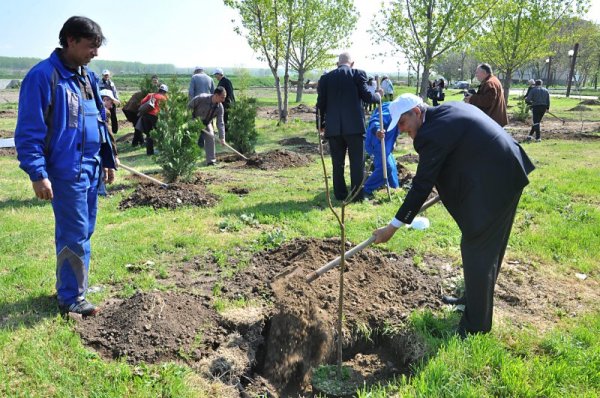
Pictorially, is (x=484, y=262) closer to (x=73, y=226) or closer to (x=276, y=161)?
(x=73, y=226)

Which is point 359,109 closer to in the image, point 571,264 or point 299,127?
point 571,264

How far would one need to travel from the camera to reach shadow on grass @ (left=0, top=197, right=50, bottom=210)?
272 inches

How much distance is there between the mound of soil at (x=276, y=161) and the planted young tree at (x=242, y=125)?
3.65 ft

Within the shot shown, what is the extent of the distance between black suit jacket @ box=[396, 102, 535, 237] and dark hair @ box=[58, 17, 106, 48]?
2.45m

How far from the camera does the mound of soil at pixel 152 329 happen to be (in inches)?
128

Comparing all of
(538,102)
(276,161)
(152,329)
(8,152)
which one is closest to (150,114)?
(276,161)

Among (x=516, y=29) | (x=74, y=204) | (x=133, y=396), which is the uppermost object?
(x=516, y=29)

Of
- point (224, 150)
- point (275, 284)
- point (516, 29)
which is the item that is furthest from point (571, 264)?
point (516, 29)

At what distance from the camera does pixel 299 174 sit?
9188 millimetres

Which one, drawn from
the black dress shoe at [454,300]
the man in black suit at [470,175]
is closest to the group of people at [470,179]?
the man in black suit at [470,175]

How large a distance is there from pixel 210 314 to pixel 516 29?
66.0ft

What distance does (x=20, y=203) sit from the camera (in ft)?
23.2

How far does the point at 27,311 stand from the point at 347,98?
15.5ft

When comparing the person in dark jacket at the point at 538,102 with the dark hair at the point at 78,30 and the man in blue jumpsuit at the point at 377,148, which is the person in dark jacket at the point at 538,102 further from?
the dark hair at the point at 78,30
